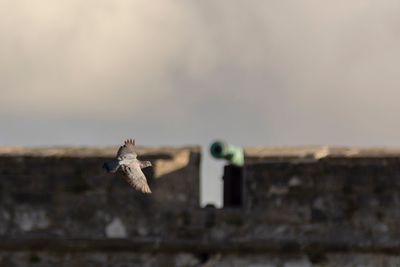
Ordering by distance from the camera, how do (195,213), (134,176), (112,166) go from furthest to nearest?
(195,213) → (112,166) → (134,176)

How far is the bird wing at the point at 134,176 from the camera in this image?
32.0ft

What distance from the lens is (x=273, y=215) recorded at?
33.1 feet

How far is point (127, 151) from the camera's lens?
9.93 meters

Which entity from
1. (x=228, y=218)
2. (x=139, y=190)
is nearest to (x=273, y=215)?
(x=228, y=218)

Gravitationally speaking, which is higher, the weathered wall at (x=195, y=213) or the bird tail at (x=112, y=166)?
the bird tail at (x=112, y=166)

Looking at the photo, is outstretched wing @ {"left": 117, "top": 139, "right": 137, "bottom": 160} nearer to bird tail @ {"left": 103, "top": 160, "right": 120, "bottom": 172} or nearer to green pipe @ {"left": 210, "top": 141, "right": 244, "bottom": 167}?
bird tail @ {"left": 103, "top": 160, "right": 120, "bottom": 172}

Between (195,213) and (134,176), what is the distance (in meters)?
0.66

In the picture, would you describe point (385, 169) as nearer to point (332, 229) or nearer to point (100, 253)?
point (332, 229)

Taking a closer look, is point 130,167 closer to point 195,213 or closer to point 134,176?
point 134,176

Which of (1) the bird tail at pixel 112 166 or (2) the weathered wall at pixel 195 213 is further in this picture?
(2) the weathered wall at pixel 195 213

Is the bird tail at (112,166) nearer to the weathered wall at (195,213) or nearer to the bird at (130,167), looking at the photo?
the bird at (130,167)

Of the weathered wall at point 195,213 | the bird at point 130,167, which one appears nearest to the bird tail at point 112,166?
the bird at point 130,167

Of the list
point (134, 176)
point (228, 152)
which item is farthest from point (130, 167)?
point (228, 152)

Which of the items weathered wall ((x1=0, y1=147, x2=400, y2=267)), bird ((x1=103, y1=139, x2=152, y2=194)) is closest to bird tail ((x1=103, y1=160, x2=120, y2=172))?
bird ((x1=103, y1=139, x2=152, y2=194))
